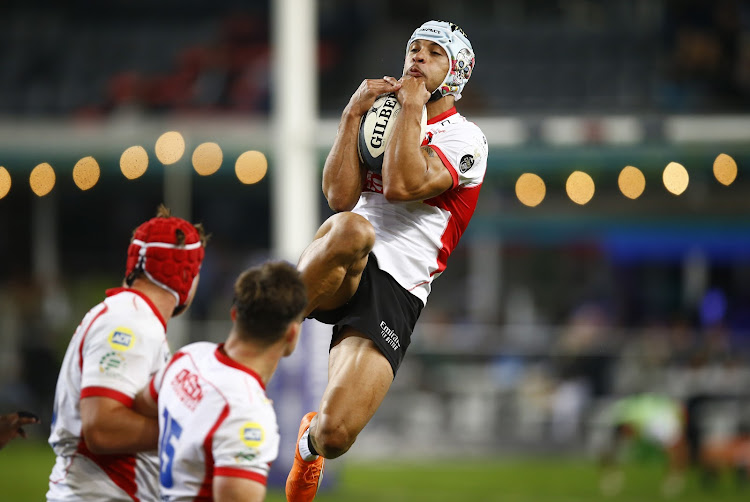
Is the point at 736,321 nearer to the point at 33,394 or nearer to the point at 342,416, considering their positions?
the point at 33,394

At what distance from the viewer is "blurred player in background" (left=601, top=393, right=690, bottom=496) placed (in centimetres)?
1137

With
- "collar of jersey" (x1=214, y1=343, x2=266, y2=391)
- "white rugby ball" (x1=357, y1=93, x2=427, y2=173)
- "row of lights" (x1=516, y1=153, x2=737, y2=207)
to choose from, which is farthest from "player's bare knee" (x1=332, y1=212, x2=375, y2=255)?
"row of lights" (x1=516, y1=153, x2=737, y2=207)

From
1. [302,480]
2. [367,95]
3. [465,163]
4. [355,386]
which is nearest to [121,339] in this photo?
[355,386]

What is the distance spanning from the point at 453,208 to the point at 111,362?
1.81 meters

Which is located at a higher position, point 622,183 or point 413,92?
point 413,92

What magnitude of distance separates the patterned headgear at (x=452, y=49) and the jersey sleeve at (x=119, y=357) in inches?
70.0

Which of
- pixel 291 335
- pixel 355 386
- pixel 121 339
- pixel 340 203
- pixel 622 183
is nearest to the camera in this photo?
pixel 291 335

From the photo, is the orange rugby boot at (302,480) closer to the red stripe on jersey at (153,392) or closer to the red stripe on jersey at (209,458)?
the red stripe on jersey at (153,392)

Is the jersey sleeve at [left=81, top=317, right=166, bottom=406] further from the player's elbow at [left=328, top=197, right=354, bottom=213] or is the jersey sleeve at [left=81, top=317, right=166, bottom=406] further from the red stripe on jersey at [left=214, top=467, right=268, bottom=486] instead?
the player's elbow at [left=328, top=197, right=354, bottom=213]

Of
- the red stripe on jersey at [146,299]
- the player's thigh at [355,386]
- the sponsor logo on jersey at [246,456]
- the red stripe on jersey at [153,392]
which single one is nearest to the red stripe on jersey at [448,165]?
the player's thigh at [355,386]

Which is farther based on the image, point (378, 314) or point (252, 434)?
point (378, 314)

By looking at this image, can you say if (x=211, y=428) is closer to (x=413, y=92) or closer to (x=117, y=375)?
(x=117, y=375)

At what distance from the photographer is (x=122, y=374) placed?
3.55 metres

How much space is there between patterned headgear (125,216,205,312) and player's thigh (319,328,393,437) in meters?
0.85
